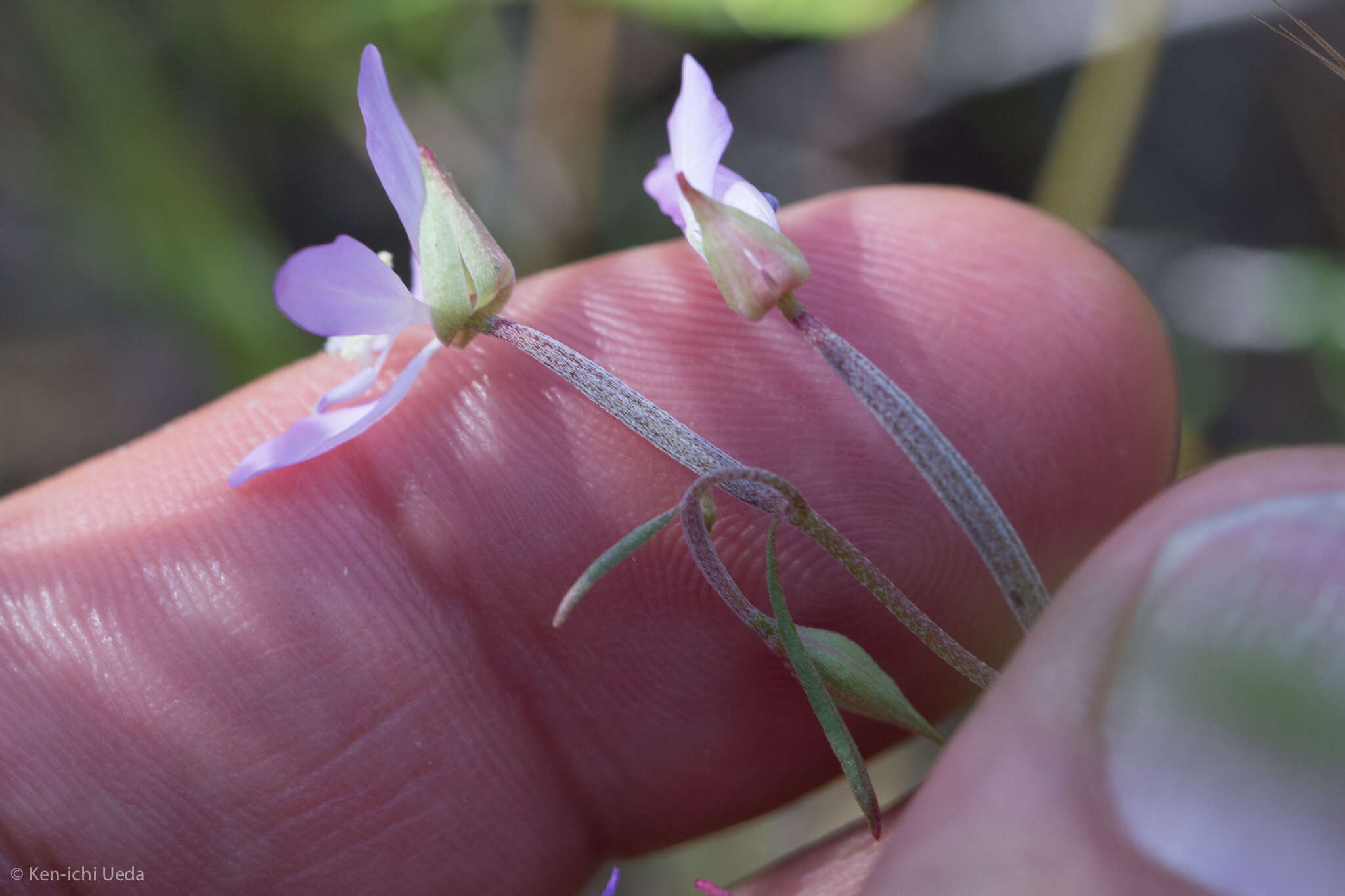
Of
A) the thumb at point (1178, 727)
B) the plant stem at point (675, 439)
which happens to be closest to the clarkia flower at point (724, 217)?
the plant stem at point (675, 439)

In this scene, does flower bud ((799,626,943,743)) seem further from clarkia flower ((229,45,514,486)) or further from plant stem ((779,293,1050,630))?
clarkia flower ((229,45,514,486))

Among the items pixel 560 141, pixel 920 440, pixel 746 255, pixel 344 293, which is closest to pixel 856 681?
pixel 920 440

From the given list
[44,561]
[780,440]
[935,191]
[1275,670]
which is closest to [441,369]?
[780,440]

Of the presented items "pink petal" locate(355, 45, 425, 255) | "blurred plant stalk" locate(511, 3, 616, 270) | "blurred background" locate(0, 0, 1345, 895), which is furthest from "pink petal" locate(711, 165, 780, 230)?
"blurred plant stalk" locate(511, 3, 616, 270)

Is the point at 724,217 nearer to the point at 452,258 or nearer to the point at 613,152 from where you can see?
the point at 452,258

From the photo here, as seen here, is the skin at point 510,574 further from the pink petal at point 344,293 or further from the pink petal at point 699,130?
the pink petal at point 699,130
